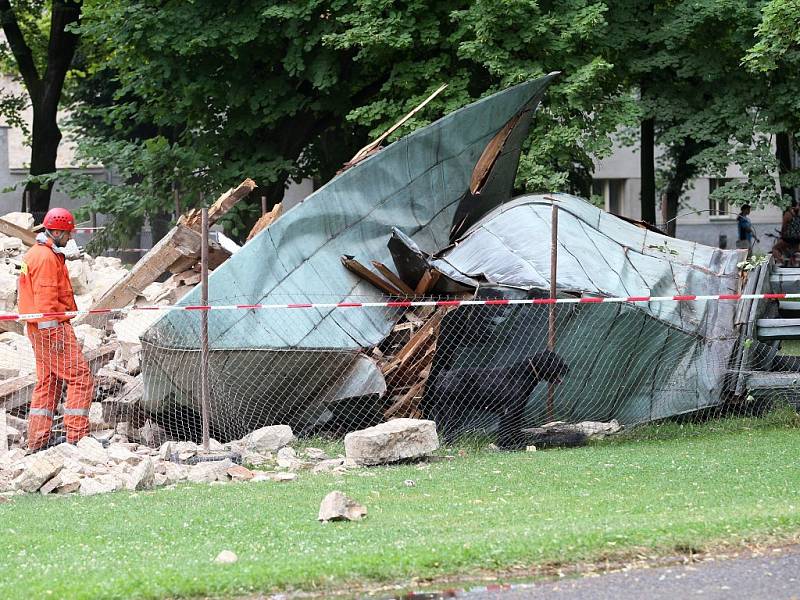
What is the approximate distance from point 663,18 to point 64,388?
12.0 meters

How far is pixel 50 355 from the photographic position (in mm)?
9531

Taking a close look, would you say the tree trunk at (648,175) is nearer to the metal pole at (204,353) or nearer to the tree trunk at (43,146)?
the tree trunk at (43,146)

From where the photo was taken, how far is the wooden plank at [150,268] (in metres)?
12.4

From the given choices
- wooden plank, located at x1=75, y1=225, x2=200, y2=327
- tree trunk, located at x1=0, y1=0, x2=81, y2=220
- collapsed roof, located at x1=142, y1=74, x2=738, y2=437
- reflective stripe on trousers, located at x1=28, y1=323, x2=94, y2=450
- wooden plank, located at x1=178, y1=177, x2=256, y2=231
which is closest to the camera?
reflective stripe on trousers, located at x1=28, y1=323, x2=94, y2=450

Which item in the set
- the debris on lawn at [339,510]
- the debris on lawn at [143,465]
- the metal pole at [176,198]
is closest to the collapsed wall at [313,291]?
the debris on lawn at [143,465]

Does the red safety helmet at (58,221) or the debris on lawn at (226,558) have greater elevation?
the red safety helmet at (58,221)

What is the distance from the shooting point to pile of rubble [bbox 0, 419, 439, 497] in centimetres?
790

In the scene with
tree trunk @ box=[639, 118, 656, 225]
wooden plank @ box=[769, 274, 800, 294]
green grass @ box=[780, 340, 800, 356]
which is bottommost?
green grass @ box=[780, 340, 800, 356]

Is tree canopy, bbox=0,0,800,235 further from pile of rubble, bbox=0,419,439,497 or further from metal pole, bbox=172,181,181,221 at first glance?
pile of rubble, bbox=0,419,439,497

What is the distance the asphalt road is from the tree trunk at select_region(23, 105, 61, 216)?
2035cm

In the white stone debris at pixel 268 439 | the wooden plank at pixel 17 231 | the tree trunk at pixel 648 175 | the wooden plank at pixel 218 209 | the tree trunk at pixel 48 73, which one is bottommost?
the white stone debris at pixel 268 439

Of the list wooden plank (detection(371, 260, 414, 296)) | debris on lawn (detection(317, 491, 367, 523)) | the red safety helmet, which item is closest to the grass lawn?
debris on lawn (detection(317, 491, 367, 523))

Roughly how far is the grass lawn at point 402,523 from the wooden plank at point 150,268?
189 inches

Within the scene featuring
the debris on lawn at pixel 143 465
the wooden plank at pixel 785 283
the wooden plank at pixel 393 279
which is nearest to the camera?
the debris on lawn at pixel 143 465
